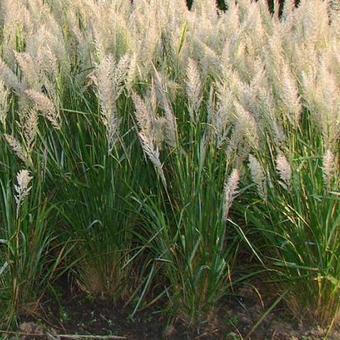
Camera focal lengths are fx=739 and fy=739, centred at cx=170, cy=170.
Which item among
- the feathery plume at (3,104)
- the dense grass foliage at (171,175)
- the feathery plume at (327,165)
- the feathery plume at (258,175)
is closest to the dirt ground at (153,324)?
the dense grass foliage at (171,175)

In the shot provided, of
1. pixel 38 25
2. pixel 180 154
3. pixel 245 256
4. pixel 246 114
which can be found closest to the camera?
pixel 246 114

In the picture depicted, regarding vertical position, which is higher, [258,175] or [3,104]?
[3,104]

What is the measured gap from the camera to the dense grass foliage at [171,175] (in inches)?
105

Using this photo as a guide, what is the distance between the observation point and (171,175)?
3.03m

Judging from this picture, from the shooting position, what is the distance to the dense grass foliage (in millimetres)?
2680

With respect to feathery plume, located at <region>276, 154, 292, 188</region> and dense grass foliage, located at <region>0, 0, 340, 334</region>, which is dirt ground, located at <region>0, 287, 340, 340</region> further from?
feathery plume, located at <region>276, 154, 292, 188</region>

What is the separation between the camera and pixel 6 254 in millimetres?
2846

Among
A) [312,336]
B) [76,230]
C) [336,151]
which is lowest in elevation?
[312,336]

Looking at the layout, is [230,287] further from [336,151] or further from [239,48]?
[239,48]

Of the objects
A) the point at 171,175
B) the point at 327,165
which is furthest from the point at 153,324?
the point at 327,165

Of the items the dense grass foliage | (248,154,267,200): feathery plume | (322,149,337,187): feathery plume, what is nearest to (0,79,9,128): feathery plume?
the dense grass foliage

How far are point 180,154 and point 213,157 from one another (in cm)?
14

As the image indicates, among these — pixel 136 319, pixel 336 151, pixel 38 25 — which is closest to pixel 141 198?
pixel 136 319

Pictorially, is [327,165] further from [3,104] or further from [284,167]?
[3,104]
